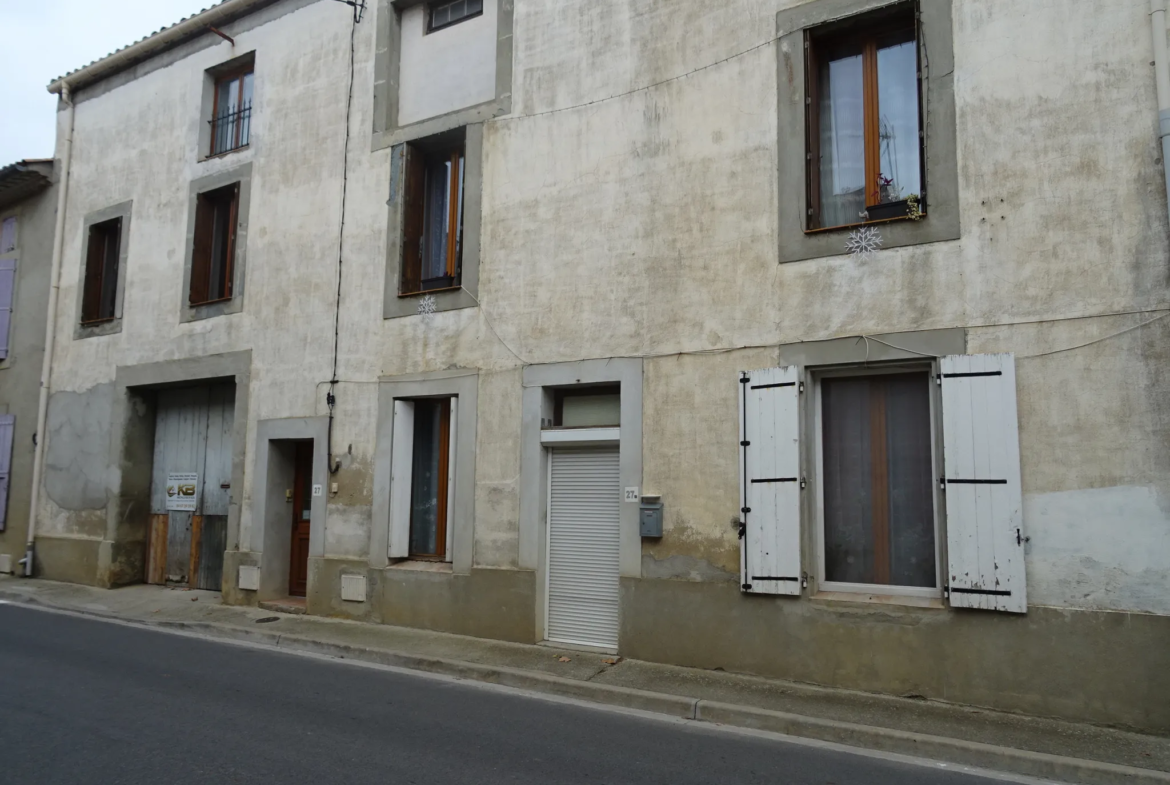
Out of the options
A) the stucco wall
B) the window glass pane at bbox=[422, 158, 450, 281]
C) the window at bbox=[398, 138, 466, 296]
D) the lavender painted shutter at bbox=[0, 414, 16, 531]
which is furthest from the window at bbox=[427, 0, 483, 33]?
the lavender painted shutter at bbox=[0, 414, 16, 531]

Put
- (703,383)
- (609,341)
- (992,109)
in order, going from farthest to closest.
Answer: (609,341) → (703,383) → (992,109)

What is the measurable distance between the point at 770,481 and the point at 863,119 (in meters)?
3.54

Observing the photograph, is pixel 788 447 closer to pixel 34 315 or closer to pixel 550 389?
pixel 550 389

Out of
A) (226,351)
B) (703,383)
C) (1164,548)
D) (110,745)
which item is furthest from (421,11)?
(1164,548)

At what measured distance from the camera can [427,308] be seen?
33.4 feet

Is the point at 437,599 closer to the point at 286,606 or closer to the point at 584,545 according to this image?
the point at 584,545

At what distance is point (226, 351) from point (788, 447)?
840 centimetres

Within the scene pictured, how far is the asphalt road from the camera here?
5145mm

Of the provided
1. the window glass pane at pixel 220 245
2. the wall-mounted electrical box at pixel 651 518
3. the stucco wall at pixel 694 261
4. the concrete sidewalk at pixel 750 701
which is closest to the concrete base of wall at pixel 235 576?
the stucco wall at pixel 694 261

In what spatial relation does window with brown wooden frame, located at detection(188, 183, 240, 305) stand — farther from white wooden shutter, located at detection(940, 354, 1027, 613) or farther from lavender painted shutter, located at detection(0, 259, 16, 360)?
white wooden shutter, located at detection(940, 354, 1027, 613)

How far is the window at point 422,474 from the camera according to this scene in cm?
1010

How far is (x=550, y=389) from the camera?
926 centimetres

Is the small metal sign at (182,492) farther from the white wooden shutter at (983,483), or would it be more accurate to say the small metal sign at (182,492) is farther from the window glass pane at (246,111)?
the white wooden shutter at (983,483)

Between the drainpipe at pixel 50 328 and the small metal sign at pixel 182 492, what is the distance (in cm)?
282
